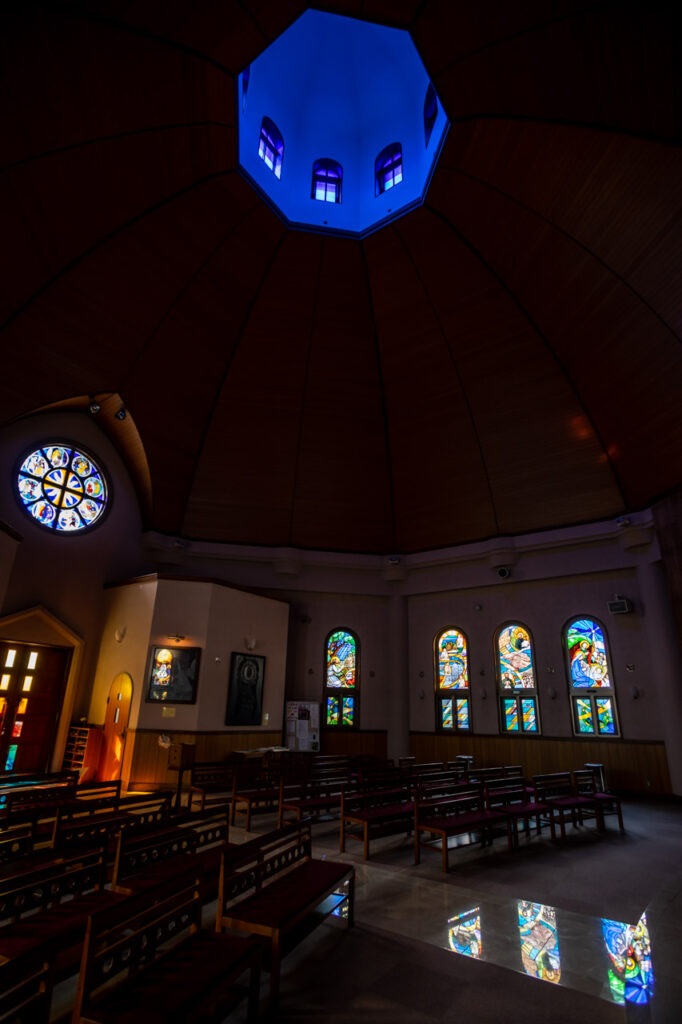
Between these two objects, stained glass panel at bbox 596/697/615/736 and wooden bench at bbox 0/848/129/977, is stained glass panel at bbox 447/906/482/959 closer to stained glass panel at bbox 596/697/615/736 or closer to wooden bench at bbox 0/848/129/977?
wooden bench at bbox 0/848/129/977

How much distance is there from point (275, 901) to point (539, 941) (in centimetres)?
204

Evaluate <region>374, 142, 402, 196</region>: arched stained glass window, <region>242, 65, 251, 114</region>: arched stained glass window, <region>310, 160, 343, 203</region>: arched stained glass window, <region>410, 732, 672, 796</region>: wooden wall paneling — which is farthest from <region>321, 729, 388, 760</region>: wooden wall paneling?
<region>242, 65, 251, 114</region>: arched stained glass window

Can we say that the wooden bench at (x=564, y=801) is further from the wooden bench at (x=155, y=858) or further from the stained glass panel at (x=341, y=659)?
the stained glass panel at (x=341, y=659)

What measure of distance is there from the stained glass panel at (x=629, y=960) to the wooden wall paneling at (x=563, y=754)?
26.0 ft

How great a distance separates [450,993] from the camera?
326 cm

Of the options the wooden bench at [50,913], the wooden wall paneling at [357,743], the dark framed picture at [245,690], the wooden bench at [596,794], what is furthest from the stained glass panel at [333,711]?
the wooden bench at [50,913]

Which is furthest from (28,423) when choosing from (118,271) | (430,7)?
(430,7)

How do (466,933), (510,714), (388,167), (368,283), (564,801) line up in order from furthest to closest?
1. (510,714)
2. (368,283)
3. (388,167)
4. (564,801)
5. (466,933)

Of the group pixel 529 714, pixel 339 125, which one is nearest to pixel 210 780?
pixel 529 714

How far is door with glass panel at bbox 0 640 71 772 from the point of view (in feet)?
34.5

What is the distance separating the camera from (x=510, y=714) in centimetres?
1321

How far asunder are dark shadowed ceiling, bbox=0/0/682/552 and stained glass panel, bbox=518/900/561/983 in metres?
9.54

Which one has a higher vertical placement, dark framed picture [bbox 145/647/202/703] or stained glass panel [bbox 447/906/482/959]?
dark framed picture [bbox 145/647/202/703]

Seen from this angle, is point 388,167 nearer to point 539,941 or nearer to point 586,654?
point 586,654
